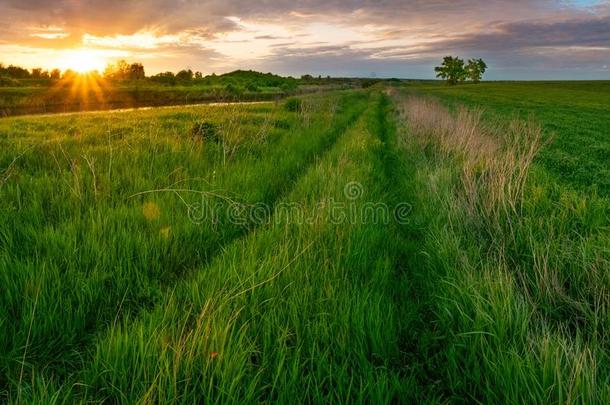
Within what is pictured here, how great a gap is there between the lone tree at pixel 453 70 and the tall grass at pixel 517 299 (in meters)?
153

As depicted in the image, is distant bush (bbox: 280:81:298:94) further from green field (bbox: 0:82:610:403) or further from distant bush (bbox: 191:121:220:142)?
green field (bbox: 0:82:610:403)

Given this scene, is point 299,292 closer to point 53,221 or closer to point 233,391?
point 233,391

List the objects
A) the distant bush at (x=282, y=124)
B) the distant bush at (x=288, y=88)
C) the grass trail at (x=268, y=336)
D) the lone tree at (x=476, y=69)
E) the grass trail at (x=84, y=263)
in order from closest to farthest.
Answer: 1. the grass trail at (x=268, y=336)
2. the grass trail at (x=84, y=263)
3. the distant bush at (x=282, y=124)
4. the distant bush at (x=288, y=88)
5. the lone tree at (x=476, y=69)

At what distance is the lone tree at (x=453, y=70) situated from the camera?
13725 cm

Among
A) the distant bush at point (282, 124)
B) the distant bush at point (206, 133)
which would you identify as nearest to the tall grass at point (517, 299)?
the distant bush at point (206, 133)

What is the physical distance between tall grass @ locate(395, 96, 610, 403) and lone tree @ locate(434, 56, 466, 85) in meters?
153

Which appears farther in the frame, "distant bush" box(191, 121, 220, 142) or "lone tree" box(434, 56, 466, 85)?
"lone tree" box(434, 56, 466, 85)

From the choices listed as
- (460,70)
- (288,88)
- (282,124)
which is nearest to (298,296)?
(282,124)

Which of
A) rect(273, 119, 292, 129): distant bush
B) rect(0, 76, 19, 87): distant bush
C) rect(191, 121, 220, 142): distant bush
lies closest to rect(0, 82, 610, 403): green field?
rect(191, 121, 220, 142): distant bush

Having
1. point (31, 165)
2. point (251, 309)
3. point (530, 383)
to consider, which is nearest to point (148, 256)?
point (251, 309)

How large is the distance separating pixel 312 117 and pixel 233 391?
13.8 metres

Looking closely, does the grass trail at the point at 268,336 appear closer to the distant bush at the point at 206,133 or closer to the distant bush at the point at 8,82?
the distant bush at the point at 206,133

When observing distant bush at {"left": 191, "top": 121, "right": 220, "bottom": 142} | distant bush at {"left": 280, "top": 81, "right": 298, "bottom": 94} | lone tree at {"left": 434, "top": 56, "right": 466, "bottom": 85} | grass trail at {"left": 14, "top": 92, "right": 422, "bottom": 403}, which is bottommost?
grass trail at {"left": 14, "top": 92, "right": 422, "bottom": 403}

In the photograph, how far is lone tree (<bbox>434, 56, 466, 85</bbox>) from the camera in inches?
5404
